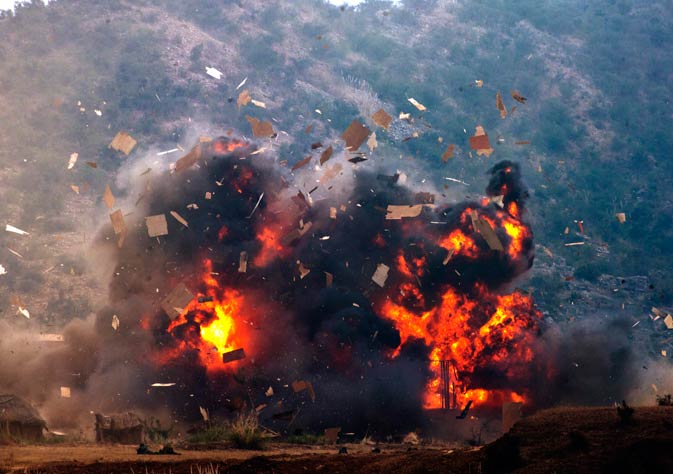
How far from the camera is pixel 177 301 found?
3141 centimetres

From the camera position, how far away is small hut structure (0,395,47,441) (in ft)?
77.0

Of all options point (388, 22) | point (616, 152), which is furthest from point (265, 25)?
point (616, 152)

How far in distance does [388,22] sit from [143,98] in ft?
120

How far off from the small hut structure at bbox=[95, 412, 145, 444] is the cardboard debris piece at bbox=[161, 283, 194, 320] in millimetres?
6651

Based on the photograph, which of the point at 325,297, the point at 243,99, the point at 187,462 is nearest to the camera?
the point at 187,462

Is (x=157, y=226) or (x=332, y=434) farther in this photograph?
(x=157, y=226)

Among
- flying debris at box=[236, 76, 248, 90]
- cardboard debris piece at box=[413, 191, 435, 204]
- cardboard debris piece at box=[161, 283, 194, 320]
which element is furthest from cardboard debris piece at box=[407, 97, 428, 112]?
cardboard debris piece at box=[161, 283, 194, 320]

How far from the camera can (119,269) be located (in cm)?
3519

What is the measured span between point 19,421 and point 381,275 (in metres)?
15.4

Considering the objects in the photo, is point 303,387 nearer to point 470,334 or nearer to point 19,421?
point 470,334

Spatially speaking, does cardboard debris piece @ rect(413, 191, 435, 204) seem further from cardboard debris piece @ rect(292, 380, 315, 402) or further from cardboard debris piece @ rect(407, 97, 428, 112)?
cardboard debris piece @ rect(407, 97, 428, 112)

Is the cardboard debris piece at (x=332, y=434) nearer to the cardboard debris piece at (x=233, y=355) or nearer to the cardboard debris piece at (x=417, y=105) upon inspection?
the cardboard debris piece at (x=233, y=355)

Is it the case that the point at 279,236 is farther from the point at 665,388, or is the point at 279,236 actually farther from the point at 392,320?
the point at 665,388

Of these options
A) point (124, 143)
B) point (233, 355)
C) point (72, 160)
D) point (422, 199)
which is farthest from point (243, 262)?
point (72, 160)
